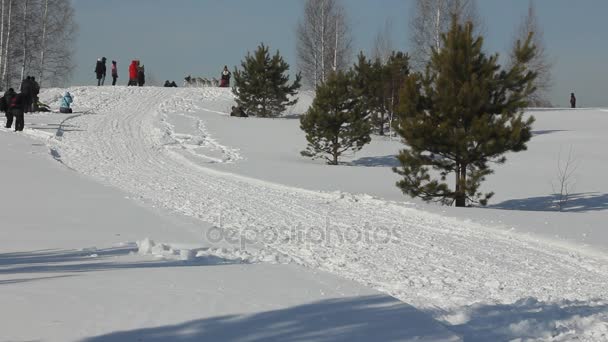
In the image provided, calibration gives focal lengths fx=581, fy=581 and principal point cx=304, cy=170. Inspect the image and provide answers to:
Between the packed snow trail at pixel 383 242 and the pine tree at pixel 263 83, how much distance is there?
44.0 feet

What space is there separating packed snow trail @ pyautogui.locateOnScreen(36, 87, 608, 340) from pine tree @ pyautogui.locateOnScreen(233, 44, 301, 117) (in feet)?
44.0

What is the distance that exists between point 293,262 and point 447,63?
26.1 ft

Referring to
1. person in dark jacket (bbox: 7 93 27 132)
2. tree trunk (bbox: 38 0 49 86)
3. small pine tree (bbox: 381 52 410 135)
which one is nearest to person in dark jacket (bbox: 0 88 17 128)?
person in dark jacket (bbox: 7 93 27 132)

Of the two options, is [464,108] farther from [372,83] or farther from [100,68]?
[100,68]

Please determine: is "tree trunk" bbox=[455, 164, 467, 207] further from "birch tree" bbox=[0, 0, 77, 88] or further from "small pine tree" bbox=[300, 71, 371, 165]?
"birch tree" bbox=[0, 0, 77, 88]

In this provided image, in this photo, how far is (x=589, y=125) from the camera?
32750 mm

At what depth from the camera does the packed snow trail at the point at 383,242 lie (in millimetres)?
6090

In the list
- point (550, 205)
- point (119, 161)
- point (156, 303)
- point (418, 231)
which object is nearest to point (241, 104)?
point (119, 161)

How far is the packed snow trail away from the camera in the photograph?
6090 mm

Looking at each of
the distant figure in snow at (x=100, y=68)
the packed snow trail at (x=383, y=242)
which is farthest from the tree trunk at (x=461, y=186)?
the distant figure in snow at (x=100, y=68)

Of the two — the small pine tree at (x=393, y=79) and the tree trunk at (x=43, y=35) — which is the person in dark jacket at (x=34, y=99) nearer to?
the tree trunk at (x=43, y=35)

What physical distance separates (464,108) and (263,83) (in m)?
20.6

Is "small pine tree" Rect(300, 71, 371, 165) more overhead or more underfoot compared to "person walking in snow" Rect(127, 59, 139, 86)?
more underfoot

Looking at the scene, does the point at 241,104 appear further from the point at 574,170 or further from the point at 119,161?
the point at 574,170
